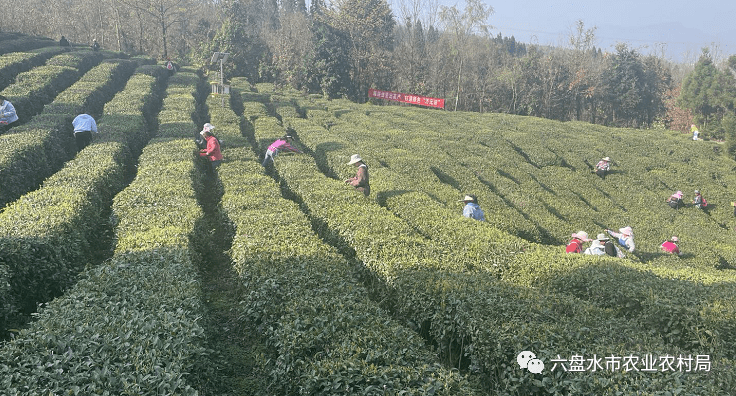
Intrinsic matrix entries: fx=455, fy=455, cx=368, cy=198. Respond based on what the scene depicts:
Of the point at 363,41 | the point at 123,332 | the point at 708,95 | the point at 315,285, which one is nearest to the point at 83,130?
the point at 315,285

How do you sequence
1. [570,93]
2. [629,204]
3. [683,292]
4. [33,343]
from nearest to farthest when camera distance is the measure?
[33,343], [683,292], [629,204], [570,93]

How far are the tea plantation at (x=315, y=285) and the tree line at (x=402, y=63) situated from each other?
2815 centimetres

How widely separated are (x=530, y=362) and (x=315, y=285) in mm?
2957

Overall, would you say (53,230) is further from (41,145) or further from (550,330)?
(550,330)

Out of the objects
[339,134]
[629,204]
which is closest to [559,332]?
[629,204]

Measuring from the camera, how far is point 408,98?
4278 cm

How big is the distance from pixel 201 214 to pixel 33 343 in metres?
5.27

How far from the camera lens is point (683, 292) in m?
7.07

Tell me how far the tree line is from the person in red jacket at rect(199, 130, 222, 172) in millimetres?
27139

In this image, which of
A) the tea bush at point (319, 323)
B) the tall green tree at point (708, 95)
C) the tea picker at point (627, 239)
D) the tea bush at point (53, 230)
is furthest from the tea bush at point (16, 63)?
the tall green tree at point (708, 95)

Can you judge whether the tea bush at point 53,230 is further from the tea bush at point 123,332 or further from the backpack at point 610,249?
the backpack at point 610,249

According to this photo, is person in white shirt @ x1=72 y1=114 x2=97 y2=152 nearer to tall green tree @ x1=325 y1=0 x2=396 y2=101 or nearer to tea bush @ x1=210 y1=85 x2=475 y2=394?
tea bush @ x1=210 y1=85 x2=475 y2=394

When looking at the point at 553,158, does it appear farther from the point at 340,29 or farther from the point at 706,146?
the point at 340,29

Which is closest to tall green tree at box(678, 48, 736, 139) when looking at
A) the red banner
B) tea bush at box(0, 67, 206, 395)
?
the red banner
